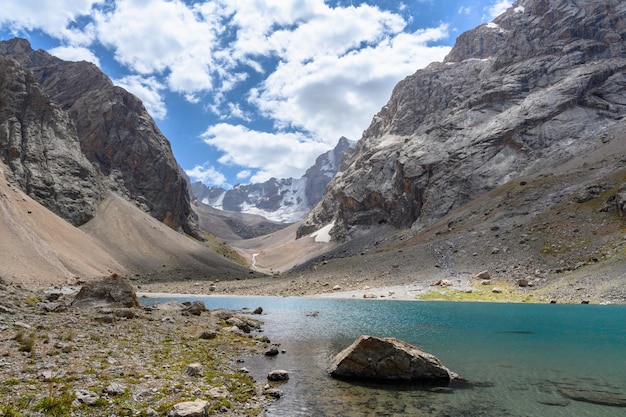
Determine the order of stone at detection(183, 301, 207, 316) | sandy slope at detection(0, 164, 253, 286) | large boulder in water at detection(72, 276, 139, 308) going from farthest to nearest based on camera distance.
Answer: sandy slope at detection(0, 164, 253, 286)
stone at detection(183, 301, 207, 316)
large boulder in water at detection(72, 276, 139, 308)

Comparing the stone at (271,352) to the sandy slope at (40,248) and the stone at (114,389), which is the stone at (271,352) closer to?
the stone at (114,389)

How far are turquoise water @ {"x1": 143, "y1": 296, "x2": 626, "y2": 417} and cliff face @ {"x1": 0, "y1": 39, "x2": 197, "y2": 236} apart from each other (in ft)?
422

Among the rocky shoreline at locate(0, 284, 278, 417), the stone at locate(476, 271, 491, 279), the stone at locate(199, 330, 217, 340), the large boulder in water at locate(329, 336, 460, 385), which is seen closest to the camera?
the rocky shoreline at locate(0, 284, 278, 417)

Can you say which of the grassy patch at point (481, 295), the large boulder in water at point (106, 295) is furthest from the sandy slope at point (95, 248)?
the grassy patch at point (481, 295)

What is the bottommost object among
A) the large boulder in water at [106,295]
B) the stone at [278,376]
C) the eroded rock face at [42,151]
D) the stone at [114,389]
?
the stone at [278,376]

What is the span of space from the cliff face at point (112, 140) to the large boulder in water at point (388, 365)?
456 ft

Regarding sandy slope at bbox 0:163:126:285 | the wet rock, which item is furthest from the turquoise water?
sandy slope at bbox 0:163:126:285

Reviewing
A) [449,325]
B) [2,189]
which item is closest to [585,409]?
[449,325]

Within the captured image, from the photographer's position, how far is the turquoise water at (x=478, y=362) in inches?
595

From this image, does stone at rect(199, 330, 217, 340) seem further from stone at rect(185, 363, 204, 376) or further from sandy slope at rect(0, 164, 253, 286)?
sandy slope at rect(0, 164, 253, 286)

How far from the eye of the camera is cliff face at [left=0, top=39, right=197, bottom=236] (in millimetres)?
145375

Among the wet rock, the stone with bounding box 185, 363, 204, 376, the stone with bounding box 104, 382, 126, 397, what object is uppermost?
the stone with bounding box 104, 382, 126, 397

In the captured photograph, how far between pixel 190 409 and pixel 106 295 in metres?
28.9

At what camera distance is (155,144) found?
182 metres
